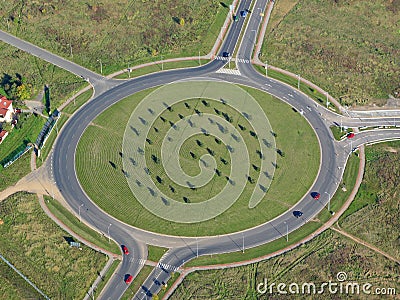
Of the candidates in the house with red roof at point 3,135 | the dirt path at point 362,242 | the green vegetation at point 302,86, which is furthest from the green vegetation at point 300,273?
the house with red roof at point 3,135

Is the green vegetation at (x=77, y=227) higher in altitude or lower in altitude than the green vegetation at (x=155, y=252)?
lower

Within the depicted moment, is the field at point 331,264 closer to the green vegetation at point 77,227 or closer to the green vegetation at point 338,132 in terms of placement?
the green vegetation at point 77,227

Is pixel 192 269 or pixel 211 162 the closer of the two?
pixel 192 269

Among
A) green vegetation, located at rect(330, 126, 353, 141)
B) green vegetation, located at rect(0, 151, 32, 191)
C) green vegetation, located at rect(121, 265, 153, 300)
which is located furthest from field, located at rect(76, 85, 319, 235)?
green vegetation, located at rect(0, 151, 32, 191)

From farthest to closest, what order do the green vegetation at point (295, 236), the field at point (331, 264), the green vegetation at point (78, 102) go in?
the green vegetation at point (78, 102), the green vegetation at point (295, 236), the field at point (331, 264)

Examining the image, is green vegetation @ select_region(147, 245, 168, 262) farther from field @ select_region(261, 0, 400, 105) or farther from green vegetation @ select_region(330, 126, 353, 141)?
field @ select_region(261, 0, 400, 105)

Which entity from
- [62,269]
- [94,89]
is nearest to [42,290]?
[62,269]

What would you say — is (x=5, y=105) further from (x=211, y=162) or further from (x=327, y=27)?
(x=327, y=27)
